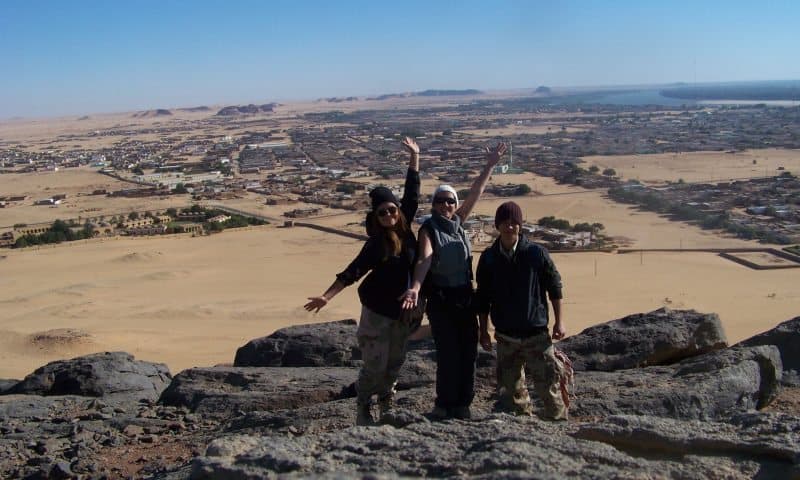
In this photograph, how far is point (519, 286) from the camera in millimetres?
4402

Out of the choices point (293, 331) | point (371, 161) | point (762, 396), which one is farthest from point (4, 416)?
point (371, 161)

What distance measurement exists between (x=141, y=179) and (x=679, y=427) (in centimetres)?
5632

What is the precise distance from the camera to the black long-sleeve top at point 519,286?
4395 mm

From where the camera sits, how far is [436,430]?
396 cm

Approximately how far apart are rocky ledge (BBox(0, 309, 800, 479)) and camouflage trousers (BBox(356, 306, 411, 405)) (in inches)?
15.3

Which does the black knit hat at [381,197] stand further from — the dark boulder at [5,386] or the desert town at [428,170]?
the dark boulder at [5,386]

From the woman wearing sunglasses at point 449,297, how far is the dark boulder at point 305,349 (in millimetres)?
4011

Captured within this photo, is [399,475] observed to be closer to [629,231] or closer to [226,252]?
A: [226,252]

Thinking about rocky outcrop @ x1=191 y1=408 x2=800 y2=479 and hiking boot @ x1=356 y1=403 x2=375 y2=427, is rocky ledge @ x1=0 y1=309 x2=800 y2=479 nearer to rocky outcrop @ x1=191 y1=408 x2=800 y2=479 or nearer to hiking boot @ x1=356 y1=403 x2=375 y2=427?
rocky outcrop @ x1=191 y1=408 x2=800 y2=479

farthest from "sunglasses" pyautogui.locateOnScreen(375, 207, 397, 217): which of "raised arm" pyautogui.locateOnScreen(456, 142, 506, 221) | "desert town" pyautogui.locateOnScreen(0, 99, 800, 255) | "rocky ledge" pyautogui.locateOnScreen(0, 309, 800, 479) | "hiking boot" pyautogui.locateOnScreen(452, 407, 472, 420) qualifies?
"desert town" pyautogui.locateOnScreen(0, 99, 800, 255)

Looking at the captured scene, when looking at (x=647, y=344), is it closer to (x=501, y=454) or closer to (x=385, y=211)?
(x=385, y=211)

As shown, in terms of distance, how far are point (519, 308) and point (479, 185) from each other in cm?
98

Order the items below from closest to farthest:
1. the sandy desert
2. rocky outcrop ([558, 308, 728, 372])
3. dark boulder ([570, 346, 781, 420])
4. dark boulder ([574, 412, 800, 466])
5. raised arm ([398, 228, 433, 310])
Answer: dark boulder ([574, 412, 800, 466]), raised arm ([398, 228, 433, 310]), dark boulder ([570, 346, 781, 420]), rocky outcrop ([558, 308, 728, 372]), the sandy desert

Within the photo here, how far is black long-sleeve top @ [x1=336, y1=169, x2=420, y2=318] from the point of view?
445 cm
